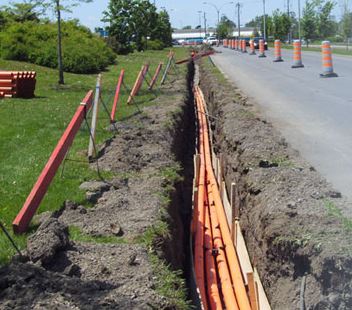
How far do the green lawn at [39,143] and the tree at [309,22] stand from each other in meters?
50.6

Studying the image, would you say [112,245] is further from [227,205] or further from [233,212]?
[227,205]

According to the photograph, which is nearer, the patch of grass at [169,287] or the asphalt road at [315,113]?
the patch of grass at [169,287]

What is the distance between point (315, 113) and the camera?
1298cm

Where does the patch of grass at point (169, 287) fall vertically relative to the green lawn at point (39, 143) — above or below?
below

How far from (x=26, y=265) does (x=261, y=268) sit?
2682 mm

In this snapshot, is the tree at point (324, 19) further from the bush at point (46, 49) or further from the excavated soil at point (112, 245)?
the excavated soil at point (112, 245)

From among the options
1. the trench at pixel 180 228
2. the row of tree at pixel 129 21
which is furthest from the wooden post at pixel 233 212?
the row of tree at pixel 129 21

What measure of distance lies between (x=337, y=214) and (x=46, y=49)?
22.1m

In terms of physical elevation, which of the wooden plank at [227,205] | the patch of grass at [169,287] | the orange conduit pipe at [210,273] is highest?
the patch of grass at [169,287]

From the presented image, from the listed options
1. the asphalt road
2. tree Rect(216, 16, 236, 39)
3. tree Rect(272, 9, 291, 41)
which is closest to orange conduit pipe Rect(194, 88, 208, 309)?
the asphalt road

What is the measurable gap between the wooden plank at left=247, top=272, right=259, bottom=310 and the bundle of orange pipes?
12.1 meters

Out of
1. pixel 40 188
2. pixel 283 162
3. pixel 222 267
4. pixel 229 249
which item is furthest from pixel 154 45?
pixel 40 188

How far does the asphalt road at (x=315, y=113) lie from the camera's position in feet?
27.8

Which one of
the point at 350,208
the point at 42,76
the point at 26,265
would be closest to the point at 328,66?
the point at 42,76
